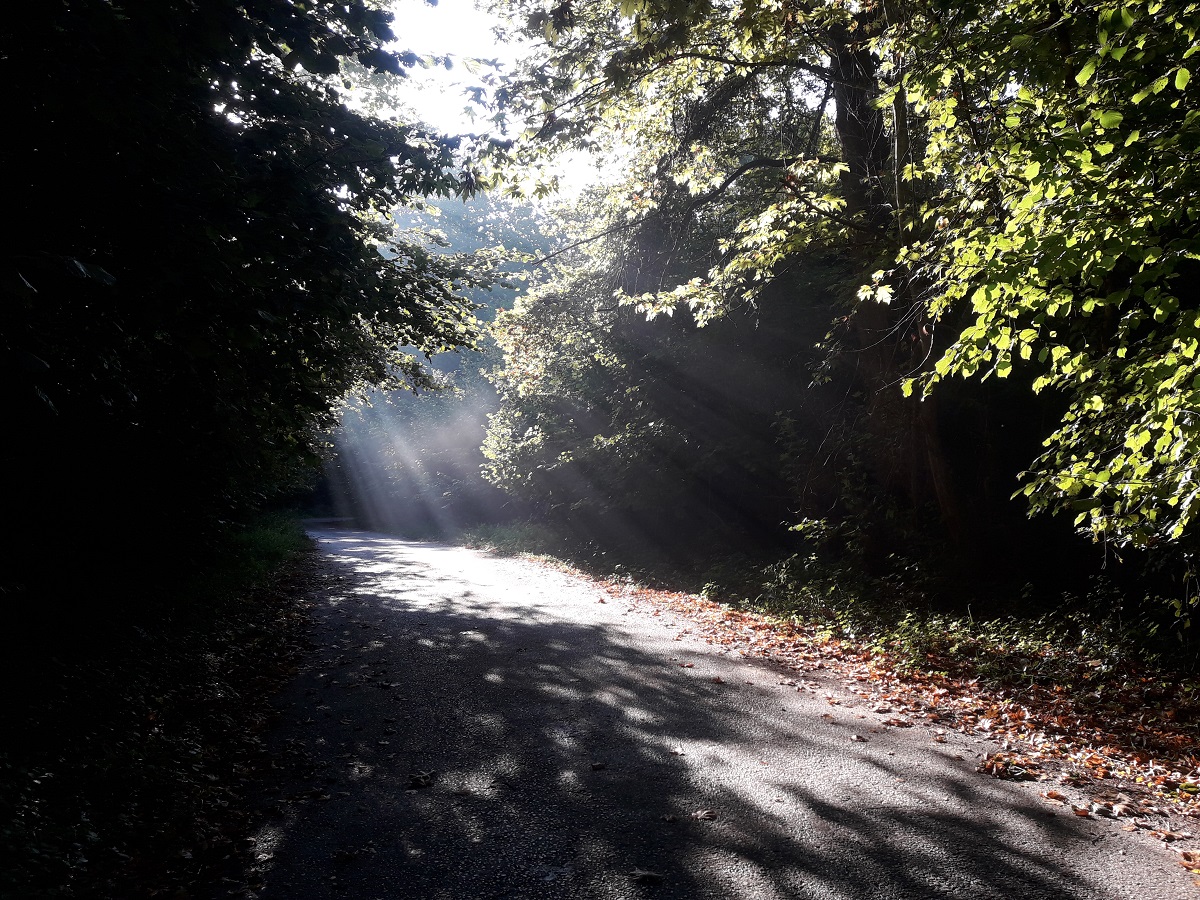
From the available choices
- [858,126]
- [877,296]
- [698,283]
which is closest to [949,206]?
[877,296]

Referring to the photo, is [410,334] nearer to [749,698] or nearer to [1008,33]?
[749,698]

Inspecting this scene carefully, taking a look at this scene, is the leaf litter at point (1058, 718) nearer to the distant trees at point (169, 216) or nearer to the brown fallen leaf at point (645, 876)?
the brown fallen leaf at point (645, 876)

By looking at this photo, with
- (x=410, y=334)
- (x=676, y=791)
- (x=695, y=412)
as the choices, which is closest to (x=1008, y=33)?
(x=676, y=791)

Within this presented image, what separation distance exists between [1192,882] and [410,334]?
9.96 meters

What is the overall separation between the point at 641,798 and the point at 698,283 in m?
7.44

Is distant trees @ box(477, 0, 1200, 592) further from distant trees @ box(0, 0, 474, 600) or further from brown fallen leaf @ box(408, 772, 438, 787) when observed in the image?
brown fallen leaf @ box(408, 772, 438, 787)

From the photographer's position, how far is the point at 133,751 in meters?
4.94

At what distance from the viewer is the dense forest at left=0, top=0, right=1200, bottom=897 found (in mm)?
4223

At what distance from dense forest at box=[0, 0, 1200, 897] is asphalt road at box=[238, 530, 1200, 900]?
1579 millimetres

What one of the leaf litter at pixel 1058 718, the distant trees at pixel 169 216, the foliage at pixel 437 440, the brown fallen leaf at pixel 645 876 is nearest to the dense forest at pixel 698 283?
the distant trees at pixel 169 216

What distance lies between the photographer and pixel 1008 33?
5152 mm

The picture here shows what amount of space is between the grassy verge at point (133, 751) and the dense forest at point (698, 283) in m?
0.12

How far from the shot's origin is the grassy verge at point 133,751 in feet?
12.1

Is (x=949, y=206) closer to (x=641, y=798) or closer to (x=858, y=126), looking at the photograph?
(x=858, y=126)
